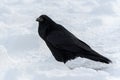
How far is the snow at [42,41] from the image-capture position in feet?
22.2

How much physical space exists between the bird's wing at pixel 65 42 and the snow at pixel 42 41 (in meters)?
0.19

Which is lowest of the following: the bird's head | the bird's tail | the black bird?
the bird's tail

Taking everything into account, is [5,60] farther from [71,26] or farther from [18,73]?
[71,26]

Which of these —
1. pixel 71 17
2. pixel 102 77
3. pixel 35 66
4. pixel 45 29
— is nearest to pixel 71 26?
pixel 71 17

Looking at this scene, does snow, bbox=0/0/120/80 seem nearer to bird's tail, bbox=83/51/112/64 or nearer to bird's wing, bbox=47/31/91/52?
bird's tail, bbox=83/51/112/64

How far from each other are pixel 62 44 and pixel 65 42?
0.05m

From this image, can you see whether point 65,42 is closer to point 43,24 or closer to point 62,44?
point 62,44

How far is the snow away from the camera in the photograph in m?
6.76

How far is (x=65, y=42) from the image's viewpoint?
8.12 meters

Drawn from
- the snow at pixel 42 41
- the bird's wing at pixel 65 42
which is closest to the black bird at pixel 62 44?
the bird's wing at pixel 65 42

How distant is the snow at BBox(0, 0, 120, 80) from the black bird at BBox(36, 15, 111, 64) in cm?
11

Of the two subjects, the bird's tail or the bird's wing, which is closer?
the bird's tail

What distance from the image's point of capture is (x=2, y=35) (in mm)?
9055

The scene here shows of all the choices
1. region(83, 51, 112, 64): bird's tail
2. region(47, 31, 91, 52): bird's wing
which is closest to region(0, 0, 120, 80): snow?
region(83, 51, 112, 64): bird's tail
